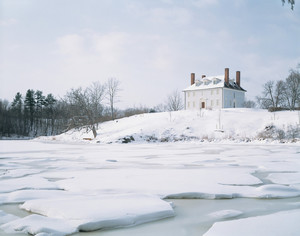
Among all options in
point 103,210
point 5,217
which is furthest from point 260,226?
point 5,217

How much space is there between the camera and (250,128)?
2544cm

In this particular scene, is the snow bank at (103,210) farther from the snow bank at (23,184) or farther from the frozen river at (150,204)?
the snow bank at (23,184)

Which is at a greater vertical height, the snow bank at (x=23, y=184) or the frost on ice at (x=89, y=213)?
the frost on ice at (x=89, y=213)

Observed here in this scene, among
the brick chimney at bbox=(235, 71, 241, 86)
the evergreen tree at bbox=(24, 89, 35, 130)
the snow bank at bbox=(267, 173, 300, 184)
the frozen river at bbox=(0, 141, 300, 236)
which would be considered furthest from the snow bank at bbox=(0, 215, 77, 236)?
the evergreen tree at bbox=(24, 89, 35, 130)

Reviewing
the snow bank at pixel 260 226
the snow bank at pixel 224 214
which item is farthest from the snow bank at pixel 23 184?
the snow bank at pixel 260 226

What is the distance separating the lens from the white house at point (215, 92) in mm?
47344

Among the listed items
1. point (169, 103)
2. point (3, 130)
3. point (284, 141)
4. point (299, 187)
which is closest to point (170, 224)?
point (299, 187)

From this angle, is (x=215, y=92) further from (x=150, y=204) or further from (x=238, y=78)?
(x=150, y=204)

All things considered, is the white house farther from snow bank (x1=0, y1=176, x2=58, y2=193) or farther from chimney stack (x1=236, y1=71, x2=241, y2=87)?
snow bank (x1=0, y1=176, x2=58, y2=193)

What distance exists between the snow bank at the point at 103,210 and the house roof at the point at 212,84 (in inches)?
1756

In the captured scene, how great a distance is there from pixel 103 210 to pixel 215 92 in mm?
46211

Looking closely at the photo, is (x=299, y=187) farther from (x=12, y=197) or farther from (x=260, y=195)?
(x=12, y=197)

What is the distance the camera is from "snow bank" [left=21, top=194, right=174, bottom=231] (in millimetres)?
3273

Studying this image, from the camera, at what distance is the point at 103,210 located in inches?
142
